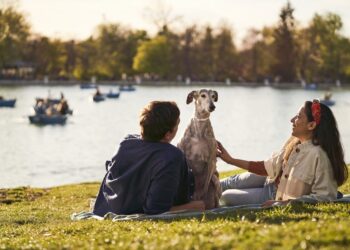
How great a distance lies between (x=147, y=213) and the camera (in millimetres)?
6734

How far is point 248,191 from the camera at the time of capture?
24.5ft

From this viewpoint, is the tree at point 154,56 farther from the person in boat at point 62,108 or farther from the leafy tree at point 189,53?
the person in boat at point 62,108

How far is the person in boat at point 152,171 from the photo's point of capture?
639 centimetres

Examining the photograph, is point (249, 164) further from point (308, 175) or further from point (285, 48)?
point (285, 48)

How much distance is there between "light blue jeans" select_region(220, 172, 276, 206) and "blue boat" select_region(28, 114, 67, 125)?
3645cm

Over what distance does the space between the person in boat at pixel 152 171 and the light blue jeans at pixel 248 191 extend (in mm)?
667

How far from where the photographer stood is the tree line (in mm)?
101188

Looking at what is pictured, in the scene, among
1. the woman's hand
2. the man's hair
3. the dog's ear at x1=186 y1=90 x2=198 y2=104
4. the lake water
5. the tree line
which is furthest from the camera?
the tree line

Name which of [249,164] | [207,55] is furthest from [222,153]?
[207,55]

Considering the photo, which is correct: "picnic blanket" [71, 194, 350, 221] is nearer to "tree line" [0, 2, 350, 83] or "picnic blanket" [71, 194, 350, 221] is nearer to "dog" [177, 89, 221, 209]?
"dog" [177, 89, 221, 209]

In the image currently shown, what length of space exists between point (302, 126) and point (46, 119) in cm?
3763

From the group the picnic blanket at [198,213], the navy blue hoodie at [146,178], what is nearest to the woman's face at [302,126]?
the picnic blanket at [198,213]

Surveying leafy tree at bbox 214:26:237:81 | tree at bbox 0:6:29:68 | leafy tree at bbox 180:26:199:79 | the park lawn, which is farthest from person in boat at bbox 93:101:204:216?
leafy tree at bbox 180:26:199:79

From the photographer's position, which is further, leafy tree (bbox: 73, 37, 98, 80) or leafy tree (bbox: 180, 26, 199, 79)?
leafy tree (bbox: 73, 37, 98, 80)
